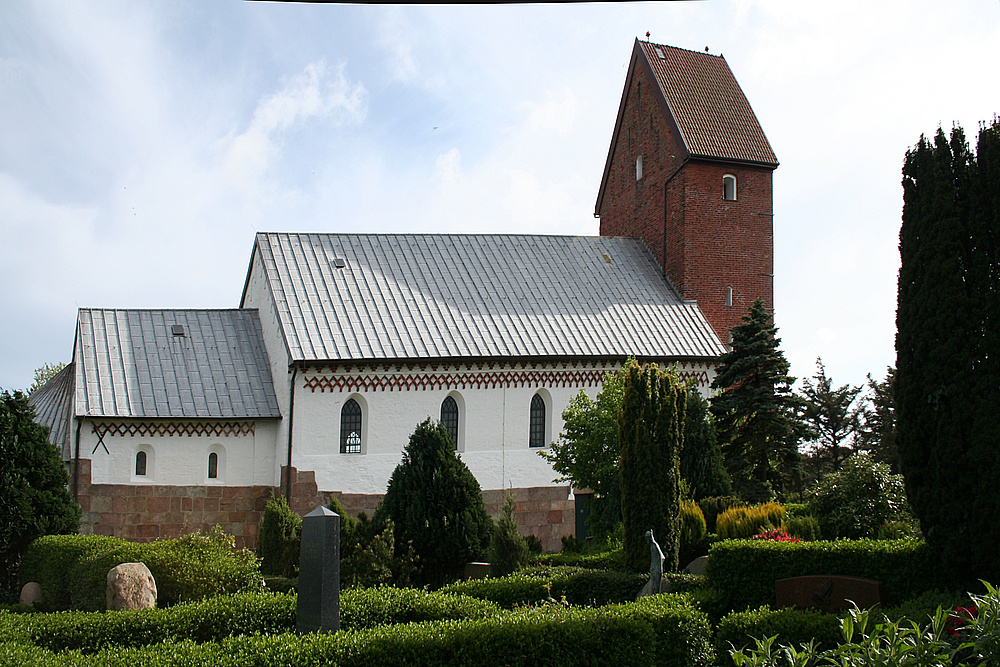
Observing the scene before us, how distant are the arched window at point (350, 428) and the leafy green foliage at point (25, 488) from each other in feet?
17.9

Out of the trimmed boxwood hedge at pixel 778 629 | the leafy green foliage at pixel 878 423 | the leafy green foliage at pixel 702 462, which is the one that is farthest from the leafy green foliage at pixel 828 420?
the trimmed boxwood hedge at pixel 778 629

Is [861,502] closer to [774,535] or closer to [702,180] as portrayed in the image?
[774,535]

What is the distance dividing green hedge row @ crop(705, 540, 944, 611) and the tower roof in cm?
1393

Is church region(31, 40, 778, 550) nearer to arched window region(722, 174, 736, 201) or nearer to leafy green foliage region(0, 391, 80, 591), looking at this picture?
arched window region(722, 174, 736, 201)

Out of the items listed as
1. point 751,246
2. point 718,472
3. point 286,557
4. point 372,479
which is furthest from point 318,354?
point 751,246

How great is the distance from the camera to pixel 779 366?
19328mm

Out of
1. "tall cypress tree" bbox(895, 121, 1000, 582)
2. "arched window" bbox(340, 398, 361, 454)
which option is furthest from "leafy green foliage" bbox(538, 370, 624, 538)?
"tall cypress tree" bbox(895, 121, 1000, 582)

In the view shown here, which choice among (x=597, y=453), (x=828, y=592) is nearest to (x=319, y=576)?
(x=828, y=592)

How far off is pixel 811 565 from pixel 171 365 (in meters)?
13.8

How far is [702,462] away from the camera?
16312 millimetres

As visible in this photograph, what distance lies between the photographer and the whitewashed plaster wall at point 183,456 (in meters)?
16.3

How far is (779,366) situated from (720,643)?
11394 mm

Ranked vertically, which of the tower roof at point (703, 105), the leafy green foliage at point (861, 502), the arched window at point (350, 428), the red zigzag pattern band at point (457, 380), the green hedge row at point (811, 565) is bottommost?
the green hedge row at point (811, 565)

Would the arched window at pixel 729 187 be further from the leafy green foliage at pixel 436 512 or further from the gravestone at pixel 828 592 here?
the gravestone at pixel 828 592
